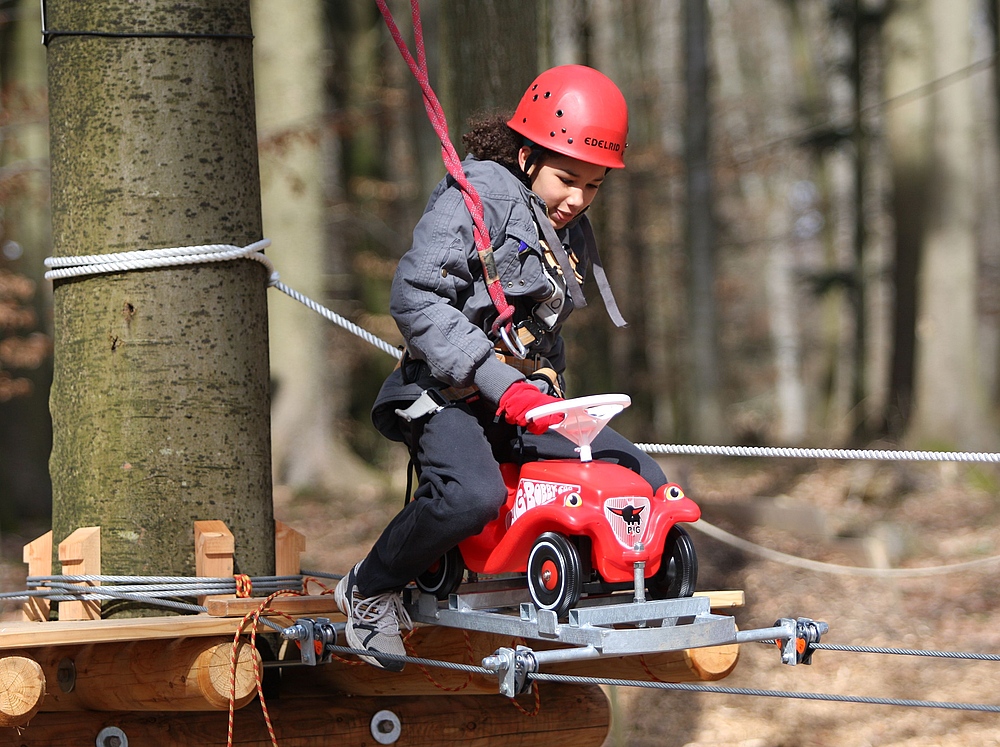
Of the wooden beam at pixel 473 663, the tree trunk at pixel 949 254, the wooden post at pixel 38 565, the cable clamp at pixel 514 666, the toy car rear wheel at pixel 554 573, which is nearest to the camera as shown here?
the cable clamp at pixel 514 666

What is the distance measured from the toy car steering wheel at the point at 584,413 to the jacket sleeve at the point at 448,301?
0.63ft

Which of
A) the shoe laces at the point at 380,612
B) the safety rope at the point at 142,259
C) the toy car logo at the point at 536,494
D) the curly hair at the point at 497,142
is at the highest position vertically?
the curly hair at the point at 497,142

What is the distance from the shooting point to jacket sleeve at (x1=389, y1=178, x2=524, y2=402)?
2.91 metres

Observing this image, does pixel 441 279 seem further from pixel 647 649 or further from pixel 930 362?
pixel 930 362

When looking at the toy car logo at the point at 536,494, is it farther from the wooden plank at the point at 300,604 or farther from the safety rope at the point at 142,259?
the safety rope at the point at 142,259

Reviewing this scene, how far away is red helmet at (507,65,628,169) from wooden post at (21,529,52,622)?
6.26 ft

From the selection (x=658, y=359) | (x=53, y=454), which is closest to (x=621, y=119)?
(x=53, y=454)

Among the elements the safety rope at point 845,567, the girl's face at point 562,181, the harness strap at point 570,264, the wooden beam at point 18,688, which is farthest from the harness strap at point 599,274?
the safety rope at point 845,567

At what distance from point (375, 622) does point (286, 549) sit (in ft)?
2.34

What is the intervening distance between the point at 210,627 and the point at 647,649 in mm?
1165

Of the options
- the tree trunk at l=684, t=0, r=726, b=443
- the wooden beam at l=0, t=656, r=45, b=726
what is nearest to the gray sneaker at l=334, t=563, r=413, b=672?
the wooden beam at l=0, t=656, r=45, b=726

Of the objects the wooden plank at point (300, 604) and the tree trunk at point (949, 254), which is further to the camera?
the tree trunk at point (949, 254)

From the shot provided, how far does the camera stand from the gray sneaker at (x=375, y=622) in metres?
3.06

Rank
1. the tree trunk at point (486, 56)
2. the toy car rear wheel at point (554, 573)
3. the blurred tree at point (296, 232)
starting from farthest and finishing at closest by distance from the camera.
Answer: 1. the blurred tree at point (296, 232)
2. the tree trunk at point (486, 56)
3. the toy car rear wheel at point (554, 573)
